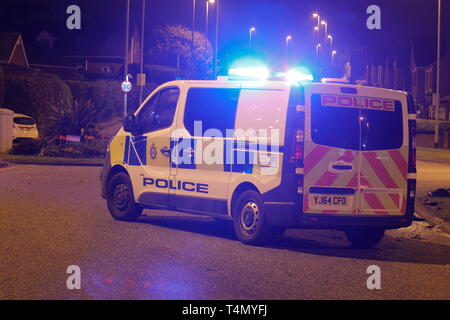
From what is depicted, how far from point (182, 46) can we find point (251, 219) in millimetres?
71028

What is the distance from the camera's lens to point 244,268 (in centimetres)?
902

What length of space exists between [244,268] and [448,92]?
243 feet

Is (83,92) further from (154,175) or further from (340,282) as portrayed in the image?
(340,282)

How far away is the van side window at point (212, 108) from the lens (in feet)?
37.0

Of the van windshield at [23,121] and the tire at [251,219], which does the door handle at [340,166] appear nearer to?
the tire at [251,219]

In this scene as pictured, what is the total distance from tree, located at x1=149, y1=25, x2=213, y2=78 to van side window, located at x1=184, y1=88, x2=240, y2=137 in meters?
66.2

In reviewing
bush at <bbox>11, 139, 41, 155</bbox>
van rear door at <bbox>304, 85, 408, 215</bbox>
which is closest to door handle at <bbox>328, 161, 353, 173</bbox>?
van rear door at <bbox>304, 85, 408, 215</bbox>

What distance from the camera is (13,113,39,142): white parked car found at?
34.9 m

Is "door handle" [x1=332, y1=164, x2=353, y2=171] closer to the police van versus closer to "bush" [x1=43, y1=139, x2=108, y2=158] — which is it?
the police van

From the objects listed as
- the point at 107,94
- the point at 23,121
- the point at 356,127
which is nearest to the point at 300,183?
the point at 356,127

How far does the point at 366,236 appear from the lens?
11.2 metres

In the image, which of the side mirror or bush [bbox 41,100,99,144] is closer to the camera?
the side mirror
